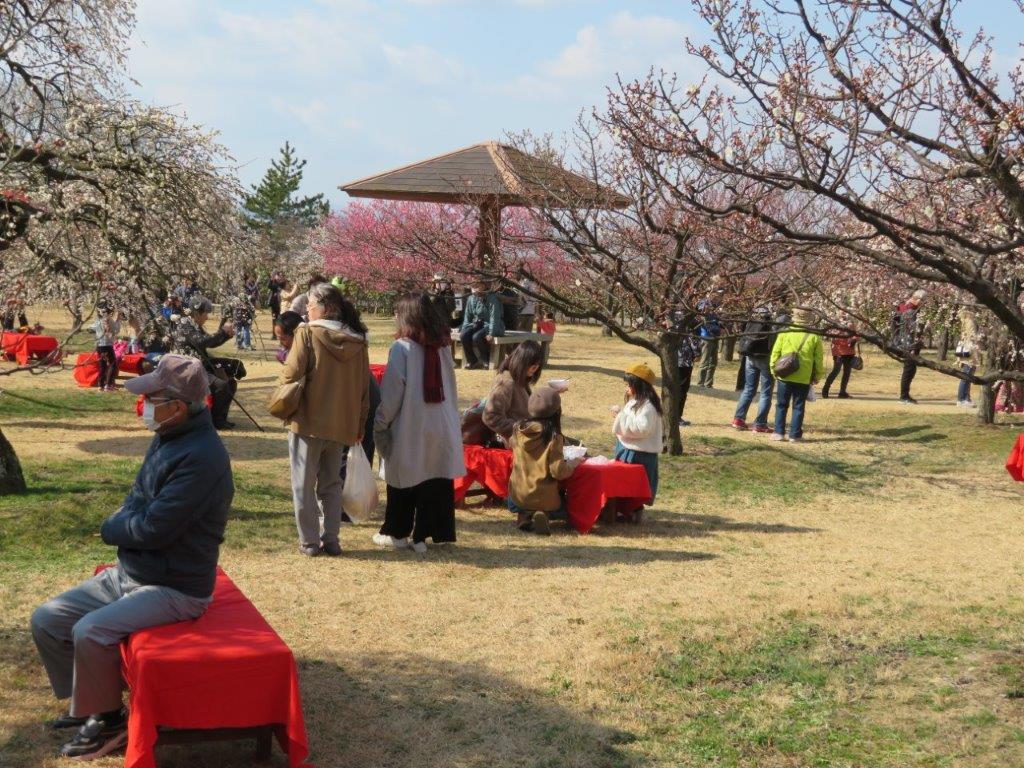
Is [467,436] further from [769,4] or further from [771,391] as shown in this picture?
[771,391]

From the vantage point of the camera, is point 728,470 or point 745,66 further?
point 728,470

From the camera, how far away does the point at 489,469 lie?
902 cm

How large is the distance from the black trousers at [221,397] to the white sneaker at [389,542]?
17.0 ft

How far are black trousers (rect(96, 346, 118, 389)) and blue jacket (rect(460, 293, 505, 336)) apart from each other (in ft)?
20.1

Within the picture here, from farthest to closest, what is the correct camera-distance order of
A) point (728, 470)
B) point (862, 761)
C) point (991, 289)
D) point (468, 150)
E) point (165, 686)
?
point (468, 150), point (728, 470), point (991, 289), point (862, 761), point (165, 686)

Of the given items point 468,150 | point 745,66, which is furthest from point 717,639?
point 468,150

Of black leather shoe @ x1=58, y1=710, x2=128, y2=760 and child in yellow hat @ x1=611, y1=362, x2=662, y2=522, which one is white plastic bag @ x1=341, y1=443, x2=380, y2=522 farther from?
black leather shoe @ x1=58, y1=710, x2=128, y2=760

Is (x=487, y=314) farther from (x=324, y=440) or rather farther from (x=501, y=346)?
(x=324, y=440)

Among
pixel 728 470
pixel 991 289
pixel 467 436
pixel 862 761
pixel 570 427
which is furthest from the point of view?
pixel 570 427

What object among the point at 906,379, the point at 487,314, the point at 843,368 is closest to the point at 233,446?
the point at 487,314

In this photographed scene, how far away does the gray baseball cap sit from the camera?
4.23m

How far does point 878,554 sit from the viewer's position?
27.8ft

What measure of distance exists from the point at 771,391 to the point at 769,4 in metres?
10.1

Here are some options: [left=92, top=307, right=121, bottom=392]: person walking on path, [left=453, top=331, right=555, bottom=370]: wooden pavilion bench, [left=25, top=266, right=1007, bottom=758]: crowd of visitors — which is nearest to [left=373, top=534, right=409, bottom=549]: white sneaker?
[left=25, top=266, right=1007, bottom=758]: crowd of visitors
